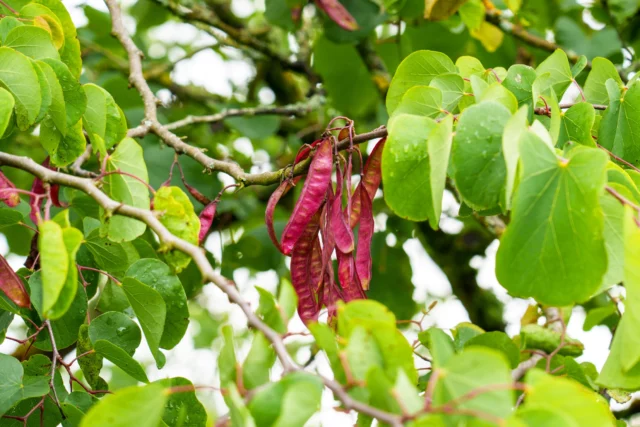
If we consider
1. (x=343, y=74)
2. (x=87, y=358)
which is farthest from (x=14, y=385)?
(x=343, y=74)

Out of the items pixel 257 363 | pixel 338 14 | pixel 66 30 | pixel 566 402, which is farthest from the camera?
pixel 338 14

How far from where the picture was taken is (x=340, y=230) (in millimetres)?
950

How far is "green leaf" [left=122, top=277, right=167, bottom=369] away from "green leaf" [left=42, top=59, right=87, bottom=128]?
0.27 metres

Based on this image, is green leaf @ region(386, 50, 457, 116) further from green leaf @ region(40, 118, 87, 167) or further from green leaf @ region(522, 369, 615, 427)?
green leaf @ region(522, 369, 615, 427)

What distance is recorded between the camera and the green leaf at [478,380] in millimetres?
550

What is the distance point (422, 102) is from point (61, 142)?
1.86ft

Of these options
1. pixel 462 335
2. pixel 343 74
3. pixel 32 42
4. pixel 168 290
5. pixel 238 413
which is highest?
pixel 32 42

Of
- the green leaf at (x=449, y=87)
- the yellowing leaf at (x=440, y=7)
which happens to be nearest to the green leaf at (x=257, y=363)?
the green leaf at (x=449, y=87)

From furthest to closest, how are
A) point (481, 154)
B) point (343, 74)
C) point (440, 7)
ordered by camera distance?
point (343, 74) → point (440, 7) → point (481, 154)

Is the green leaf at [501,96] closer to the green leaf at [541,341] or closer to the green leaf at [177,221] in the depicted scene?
the green leaf at [177,221]

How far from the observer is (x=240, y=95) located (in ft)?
10.3

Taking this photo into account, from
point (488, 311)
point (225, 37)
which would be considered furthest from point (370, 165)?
point (225, 37)

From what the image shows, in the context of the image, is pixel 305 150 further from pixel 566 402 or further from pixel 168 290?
pixel 566 402

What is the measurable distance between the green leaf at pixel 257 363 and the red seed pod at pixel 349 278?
29cm
